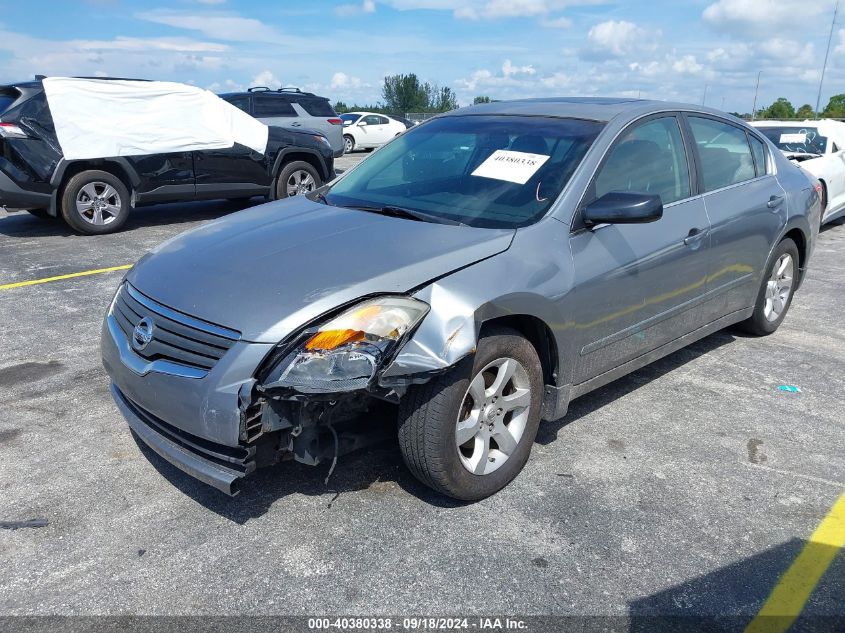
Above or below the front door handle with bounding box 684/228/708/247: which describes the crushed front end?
below

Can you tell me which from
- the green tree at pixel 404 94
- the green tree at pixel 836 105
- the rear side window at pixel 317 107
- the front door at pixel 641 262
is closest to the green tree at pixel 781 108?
the green tree at pixel 836 105

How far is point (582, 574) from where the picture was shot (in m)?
2.66

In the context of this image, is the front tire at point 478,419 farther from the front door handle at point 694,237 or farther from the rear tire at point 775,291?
the rear tire at point 775,291

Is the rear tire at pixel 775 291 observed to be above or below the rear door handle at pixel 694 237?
below

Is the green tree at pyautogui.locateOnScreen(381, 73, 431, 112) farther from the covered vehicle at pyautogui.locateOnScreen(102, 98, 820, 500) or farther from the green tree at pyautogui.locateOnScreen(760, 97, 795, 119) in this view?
the covered vehicle at pyautogui.locateOnScreen(102, 98, 820, 500)

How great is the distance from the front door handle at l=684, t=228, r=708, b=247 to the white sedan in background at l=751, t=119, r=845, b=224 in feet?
19.7

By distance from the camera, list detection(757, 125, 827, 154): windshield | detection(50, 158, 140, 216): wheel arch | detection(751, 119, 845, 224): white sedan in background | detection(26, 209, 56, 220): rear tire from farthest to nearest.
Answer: detection(757, 125, 827, 154): windshield
detection(26, 209, 56, 220): rear tire
detection(751, 119, 845, 224): white sedan in background
detection(50, 158, 140, 216): wheel arch

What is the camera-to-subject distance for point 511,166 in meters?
3.60

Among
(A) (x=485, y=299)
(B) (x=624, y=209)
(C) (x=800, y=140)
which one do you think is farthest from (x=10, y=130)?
(C) (x=800, y=140)

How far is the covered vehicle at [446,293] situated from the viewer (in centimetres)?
262

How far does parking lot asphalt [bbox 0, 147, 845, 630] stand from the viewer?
2541mm

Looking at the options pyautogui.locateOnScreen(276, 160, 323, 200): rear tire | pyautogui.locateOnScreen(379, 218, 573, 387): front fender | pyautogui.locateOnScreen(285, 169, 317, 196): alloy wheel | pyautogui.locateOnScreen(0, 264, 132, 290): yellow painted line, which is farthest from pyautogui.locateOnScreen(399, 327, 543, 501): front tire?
pyautogui.locateOnScreen(285, 169, 317, 196): alloy wheel

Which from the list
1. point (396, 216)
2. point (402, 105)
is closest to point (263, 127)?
point (396, 216)

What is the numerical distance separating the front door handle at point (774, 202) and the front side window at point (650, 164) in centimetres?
92
